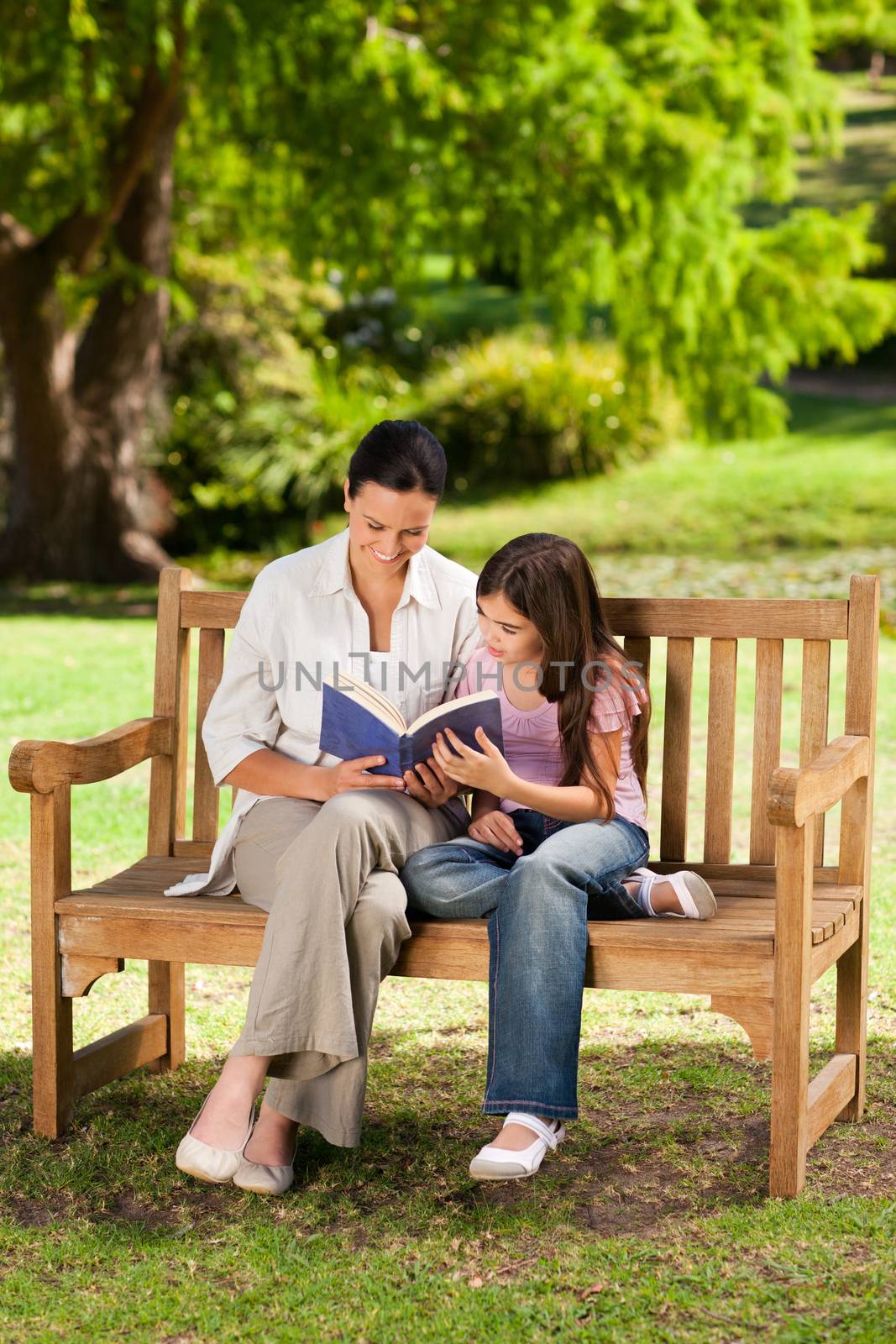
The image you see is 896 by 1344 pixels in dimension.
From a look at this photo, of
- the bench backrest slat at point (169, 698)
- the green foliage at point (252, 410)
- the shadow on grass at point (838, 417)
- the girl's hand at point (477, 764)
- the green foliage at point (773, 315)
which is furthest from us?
the shadow on grass at point (838, 417)

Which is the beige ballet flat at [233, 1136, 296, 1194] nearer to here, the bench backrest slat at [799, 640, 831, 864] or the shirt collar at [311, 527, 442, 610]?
the shirt collar at [311, 527, 442, 610]

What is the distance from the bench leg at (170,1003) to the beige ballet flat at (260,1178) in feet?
2.46

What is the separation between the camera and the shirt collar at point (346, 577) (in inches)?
130

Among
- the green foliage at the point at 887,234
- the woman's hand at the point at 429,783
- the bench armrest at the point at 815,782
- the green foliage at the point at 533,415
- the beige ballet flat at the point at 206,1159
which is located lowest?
the beige ballet flat at the point at 206,1159

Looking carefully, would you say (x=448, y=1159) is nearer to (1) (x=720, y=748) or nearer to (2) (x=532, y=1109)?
(2) (x=532, y=1109)

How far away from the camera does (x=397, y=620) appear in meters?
3.32

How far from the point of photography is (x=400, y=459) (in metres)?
3.11

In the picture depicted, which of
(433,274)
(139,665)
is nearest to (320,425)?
(139,665)

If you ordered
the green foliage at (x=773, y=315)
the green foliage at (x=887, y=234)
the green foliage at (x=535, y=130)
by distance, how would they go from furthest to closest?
the green foliage at (x=887, y=234) < the green foliage at (x=773, y=315) < the green foliage at (x=535, y=130)

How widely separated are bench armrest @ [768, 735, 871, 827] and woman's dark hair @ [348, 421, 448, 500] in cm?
89

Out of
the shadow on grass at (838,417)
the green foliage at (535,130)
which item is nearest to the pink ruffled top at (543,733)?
the green foliage at (535,130)

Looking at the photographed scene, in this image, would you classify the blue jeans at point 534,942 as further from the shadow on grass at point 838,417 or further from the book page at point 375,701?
the shadow on grass at point 838,417

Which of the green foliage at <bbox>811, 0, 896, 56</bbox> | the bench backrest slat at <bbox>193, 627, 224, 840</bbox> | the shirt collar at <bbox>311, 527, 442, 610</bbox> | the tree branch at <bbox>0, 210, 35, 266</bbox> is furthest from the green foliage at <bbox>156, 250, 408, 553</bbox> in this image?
the shirt collar at <bbox>311, 527, 442, 610</bbox>

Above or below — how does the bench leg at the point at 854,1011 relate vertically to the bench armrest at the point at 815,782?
below
